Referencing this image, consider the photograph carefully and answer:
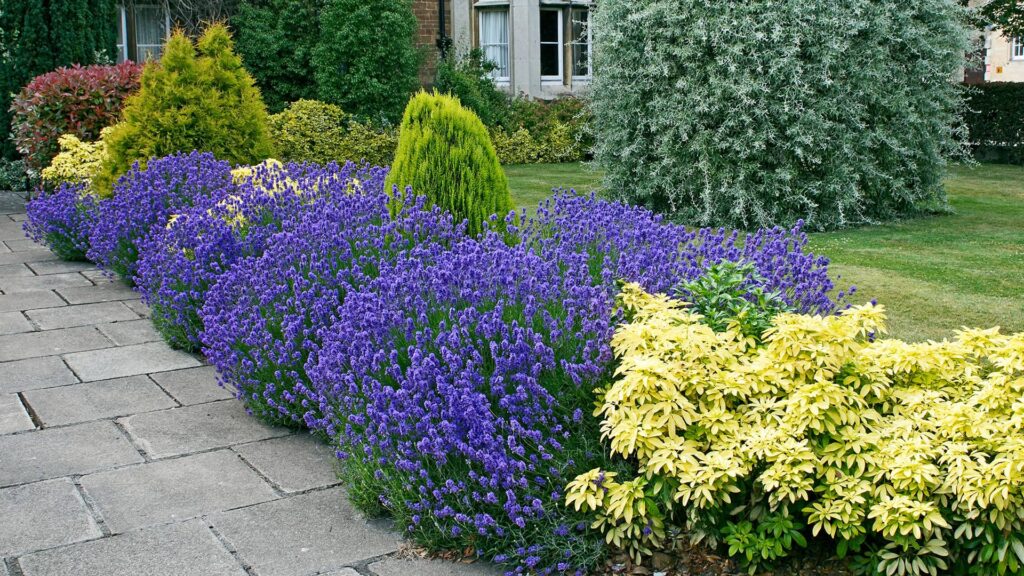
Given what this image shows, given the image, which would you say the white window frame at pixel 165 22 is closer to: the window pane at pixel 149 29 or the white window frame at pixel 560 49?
the window pane at pixel 149 29

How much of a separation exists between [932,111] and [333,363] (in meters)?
7.71

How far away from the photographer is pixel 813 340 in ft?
10.7

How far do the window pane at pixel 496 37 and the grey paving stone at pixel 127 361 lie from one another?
1313cm

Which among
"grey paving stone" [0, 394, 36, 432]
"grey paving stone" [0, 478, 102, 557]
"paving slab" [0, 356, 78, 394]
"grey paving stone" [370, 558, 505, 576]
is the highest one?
"paving slab" [0, 356, 78, 394]

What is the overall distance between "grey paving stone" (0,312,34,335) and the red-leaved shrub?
15.8ft

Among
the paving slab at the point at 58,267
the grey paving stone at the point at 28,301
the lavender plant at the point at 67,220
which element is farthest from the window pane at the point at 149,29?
the grey paving stone at the point at 28,301

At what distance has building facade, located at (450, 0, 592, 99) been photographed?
17672mm

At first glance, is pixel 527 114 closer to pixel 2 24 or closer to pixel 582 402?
pixel 2 24

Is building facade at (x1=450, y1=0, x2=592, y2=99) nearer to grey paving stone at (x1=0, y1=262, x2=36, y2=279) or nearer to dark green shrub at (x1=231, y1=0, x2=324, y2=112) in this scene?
dark green shrub at (x1=231, y1=0, x2=324, y2=112)

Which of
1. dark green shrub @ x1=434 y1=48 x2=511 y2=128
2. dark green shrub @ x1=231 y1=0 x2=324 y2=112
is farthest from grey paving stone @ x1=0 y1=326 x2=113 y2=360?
dark green shrub @ x1=434 y1=48 x2=511 y2=128

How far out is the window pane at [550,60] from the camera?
18422 mm

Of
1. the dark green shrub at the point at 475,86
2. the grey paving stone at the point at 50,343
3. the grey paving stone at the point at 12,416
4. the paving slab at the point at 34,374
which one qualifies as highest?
the dark green shrub at the point at 475,86

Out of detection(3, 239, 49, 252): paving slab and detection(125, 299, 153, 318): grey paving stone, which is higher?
detection(3, 239, 49, 252): paving slab

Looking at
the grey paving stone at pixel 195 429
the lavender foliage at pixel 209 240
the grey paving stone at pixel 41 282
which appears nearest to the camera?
the grey paving stone at pixel 195 429
